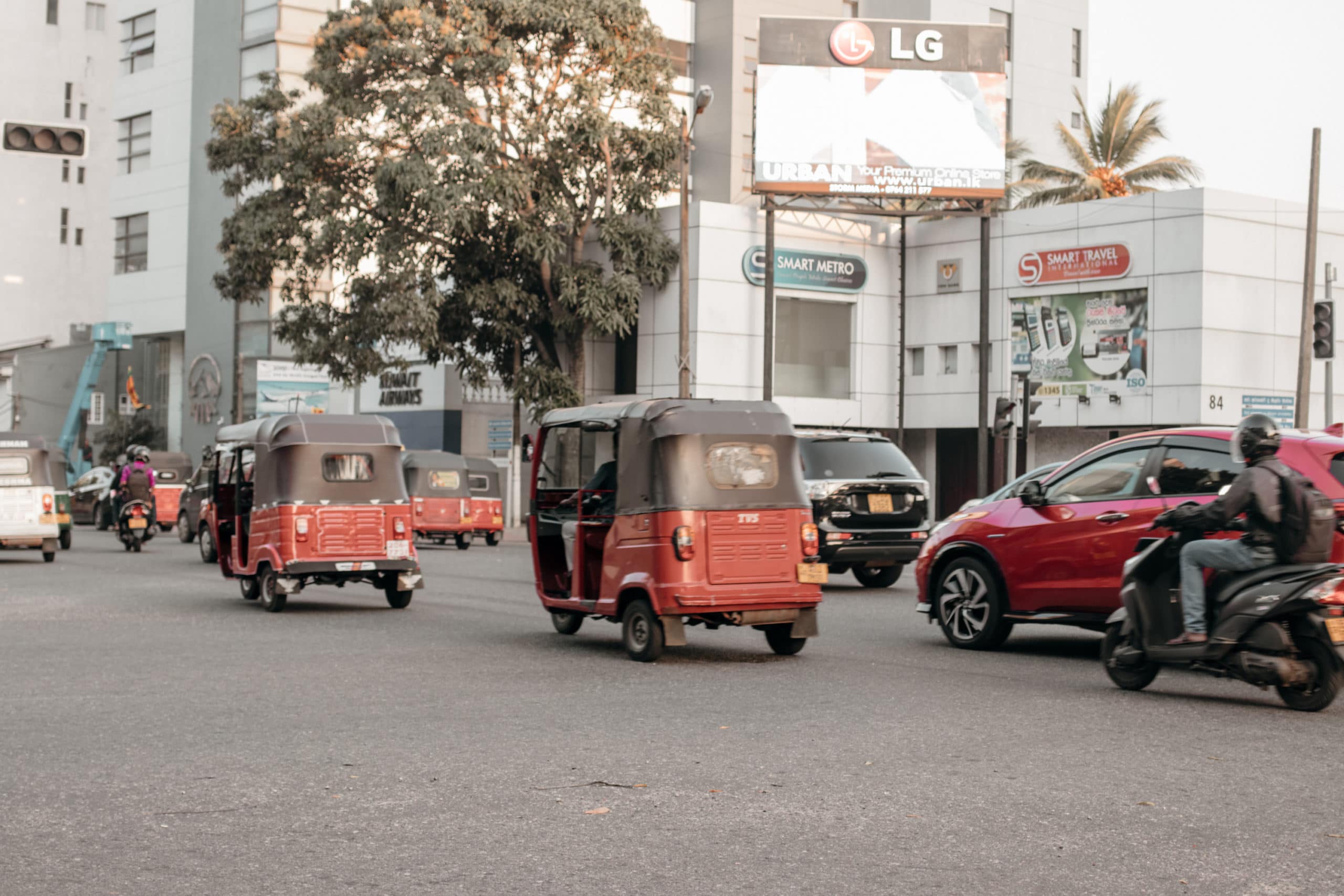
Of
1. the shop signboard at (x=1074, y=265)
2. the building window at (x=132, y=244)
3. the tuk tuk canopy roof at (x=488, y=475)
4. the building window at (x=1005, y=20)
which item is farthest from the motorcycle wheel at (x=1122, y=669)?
the building window at (x=132, y=244)

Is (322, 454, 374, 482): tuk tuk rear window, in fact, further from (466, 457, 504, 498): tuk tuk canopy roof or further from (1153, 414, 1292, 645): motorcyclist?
(466, 457, 504, 498): tuk tuk canopy roof

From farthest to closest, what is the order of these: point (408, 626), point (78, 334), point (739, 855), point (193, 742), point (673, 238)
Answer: point (78, 334) → point (673, 238) → point (408, 626) → point (193, 742) → point (739, 855)

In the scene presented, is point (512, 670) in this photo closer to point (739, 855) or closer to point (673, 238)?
point (739, 855)

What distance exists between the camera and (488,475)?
35406 millimetres

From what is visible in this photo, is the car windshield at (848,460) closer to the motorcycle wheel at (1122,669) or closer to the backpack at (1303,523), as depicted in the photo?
the motorcycle wheel at (1122,669)

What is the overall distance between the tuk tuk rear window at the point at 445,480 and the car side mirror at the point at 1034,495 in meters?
21.4

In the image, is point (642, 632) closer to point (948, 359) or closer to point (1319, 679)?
point (1319, 679)

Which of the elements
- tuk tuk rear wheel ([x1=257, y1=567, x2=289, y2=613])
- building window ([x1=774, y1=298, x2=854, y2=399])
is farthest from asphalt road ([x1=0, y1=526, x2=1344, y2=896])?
building window ([x1=774, y1=298, x2=854, y2=399])

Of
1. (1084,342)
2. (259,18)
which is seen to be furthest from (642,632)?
(259,18)

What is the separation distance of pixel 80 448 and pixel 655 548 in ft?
197

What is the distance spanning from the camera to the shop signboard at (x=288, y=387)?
54.7m

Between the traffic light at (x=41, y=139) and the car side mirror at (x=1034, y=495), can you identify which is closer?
the car side mirror at (x=1034, y=495)

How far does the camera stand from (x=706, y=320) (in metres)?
40.7

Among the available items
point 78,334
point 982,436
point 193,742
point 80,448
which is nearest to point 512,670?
point 193,742
